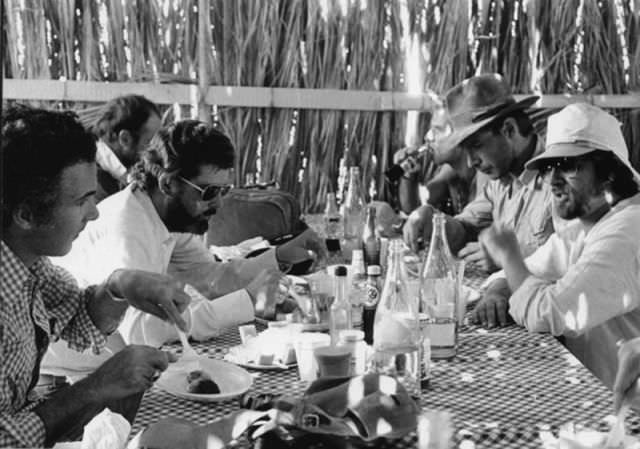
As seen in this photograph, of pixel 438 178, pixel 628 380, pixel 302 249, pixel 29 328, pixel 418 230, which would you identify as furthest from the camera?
pixel 438 178

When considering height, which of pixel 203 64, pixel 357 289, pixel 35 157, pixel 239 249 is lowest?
pixel 239 249

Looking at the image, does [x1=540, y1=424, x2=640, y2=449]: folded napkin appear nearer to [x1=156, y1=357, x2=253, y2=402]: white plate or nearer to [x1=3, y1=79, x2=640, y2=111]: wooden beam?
[x1=156, y1=357, x2=253, y2=402]: white plate

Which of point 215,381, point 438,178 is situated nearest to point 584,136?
point 215,381

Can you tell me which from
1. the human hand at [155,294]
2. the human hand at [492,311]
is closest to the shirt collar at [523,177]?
the human hand at [492,311]

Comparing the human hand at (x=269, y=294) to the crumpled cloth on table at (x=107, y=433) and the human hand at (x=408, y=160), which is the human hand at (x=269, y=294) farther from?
the human hand at (x=408, y=160)

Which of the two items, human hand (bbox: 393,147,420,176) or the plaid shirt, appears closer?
the plaid shirt

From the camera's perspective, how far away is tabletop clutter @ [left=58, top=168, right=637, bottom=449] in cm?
178

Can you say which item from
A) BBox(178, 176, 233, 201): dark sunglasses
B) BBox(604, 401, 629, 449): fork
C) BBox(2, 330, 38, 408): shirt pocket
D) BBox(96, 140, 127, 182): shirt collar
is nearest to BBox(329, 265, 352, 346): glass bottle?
BBox(178, 176, 233, 201): dark sunglasses

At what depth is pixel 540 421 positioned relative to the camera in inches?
79.0

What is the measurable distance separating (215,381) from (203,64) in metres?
3.45

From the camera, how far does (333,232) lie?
4.45 meters

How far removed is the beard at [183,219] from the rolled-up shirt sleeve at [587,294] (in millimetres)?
1194

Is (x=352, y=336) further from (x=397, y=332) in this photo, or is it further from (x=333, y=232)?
(x=333, y=232)

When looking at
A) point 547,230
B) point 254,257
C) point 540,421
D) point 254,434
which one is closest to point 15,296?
point 254,434
